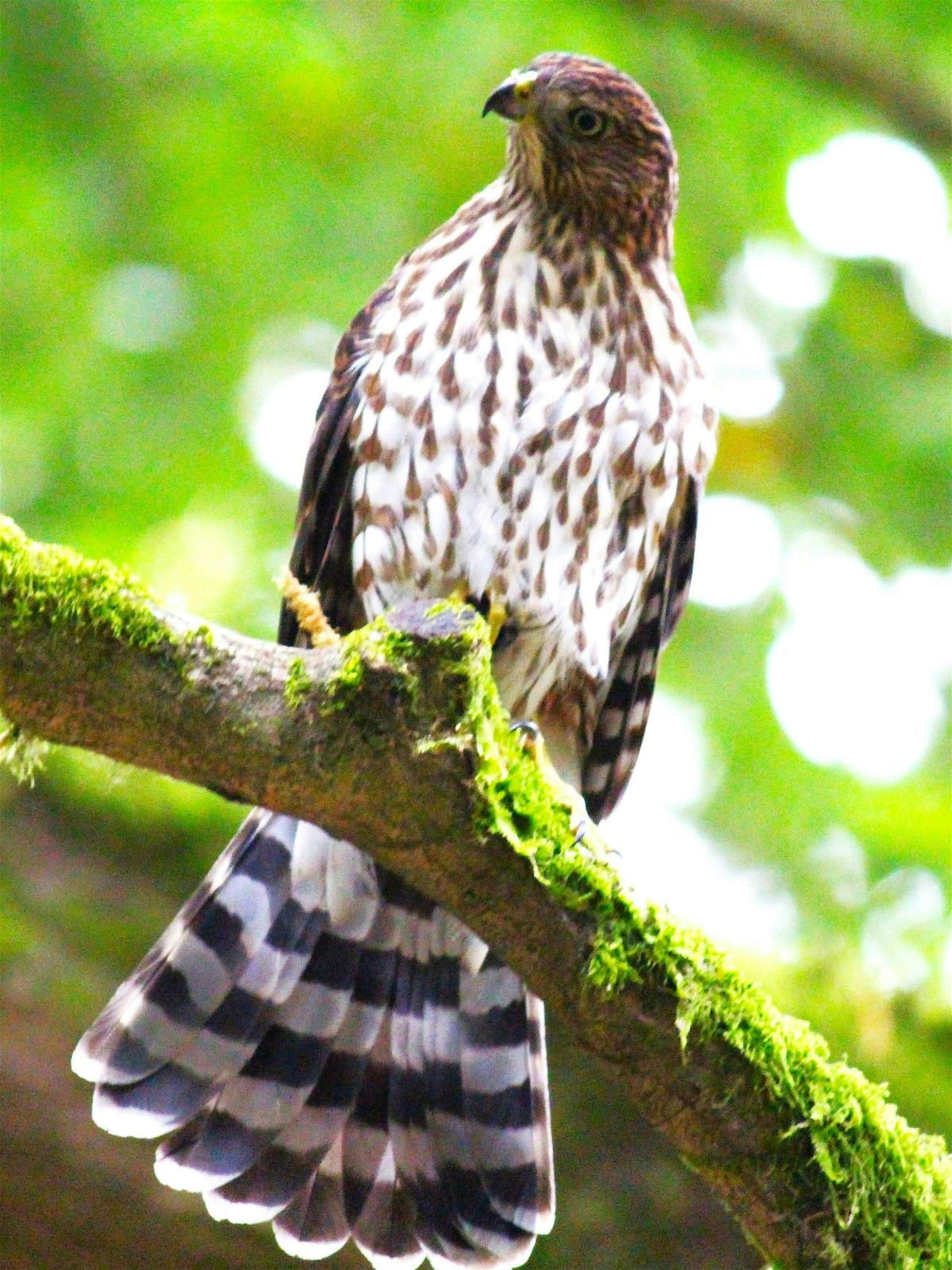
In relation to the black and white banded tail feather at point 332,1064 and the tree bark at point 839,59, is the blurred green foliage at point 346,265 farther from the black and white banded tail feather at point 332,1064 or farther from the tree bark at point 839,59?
the black and white banded tail feather at point 332,1064

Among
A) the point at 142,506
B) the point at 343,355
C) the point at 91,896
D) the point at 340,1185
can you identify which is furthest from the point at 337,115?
the point at 340,1185

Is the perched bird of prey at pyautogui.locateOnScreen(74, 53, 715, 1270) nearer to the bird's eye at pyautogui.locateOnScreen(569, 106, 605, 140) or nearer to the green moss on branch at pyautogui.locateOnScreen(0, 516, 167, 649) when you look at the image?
the bird's eye at pyautogui.locateOnScreen(569, 106, 605, 140)

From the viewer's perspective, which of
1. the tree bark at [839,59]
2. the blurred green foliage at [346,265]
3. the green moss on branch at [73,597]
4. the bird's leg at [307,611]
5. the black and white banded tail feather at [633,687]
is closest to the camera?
the green moss on branch at [73,597]

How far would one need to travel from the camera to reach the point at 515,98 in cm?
366

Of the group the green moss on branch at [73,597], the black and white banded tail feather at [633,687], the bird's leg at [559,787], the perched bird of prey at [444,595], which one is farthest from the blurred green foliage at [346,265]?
the green moss on branch at [73,597]

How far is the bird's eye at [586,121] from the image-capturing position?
3672mm

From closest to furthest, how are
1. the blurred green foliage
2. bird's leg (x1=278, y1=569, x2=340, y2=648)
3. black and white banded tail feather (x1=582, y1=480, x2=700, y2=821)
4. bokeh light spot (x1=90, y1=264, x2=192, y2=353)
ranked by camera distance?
bird's leg (x1=278, y1=569, x2=340, y2=648), black and white banded tail feather (x1=582, y1=480, x2=700, y2=821), the blurred green foliage, bokeh light spot (x1=90, y1=264, x2=192, y2=353)

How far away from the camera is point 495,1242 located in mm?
3186

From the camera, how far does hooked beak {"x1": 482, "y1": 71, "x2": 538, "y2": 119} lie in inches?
144

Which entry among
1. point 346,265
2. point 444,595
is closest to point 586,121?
point 444,595

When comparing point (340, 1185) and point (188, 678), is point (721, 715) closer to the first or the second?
point (340, 1185)

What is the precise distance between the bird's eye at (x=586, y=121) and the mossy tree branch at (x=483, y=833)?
1656 millimetres

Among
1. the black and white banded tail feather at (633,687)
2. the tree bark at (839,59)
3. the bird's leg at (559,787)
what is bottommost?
the bird's leg at (559,787)

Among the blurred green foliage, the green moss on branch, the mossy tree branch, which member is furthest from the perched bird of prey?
the blurred green foliage
